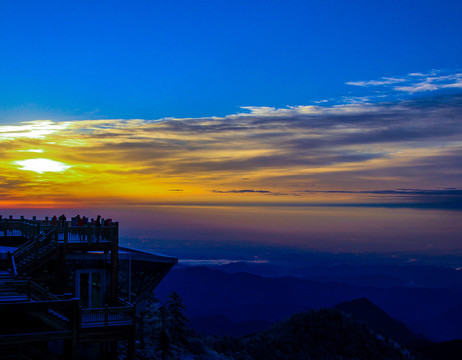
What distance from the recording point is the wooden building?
74.5ft

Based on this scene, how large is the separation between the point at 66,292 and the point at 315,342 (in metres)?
31.7

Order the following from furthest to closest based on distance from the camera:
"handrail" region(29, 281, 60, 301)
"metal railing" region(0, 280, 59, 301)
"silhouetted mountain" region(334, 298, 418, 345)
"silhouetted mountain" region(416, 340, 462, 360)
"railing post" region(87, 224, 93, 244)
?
"silhouetted mountain" region(334, 298, 418, 345) < "silhouetted mountain" region(416, 340, 462, 360) < "railing post" region(87, 224, 93, 244) < "handrail" region(29, 281, 60, 301) < "metal railing" region(0, 280, 59, 301)

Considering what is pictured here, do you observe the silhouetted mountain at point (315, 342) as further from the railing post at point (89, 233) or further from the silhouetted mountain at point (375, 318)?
the silhouetted mountain at point (375, 318)

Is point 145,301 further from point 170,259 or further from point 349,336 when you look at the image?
point 349,336

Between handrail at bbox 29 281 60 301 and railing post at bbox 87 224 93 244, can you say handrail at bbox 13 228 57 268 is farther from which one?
handrail at bbox 29 281 60 301

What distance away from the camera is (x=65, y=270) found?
28.7m

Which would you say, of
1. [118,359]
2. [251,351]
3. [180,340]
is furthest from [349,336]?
[118,359]

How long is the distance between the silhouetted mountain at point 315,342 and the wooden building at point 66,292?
1720 centimetres

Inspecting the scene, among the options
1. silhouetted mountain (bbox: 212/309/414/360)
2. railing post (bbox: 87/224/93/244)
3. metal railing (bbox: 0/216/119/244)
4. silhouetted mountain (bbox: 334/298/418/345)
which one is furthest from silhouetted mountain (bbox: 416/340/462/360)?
railing post (bbox: 87/224/93/244)

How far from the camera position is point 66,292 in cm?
2861

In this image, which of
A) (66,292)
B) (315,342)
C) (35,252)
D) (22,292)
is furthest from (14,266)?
(315,342)

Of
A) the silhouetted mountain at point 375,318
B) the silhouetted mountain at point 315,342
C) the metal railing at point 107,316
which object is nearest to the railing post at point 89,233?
the metal railing at point 107,316

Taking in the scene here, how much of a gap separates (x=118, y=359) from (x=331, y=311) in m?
36.6

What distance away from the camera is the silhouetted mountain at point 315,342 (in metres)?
48.0
